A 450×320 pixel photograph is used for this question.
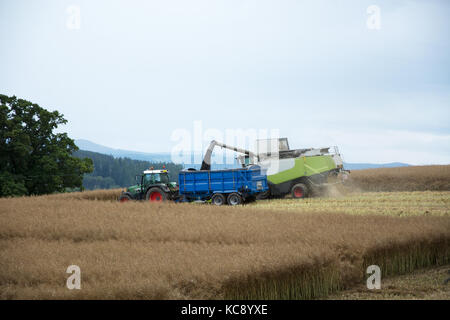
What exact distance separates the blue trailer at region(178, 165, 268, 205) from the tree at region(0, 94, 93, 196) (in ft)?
47.5

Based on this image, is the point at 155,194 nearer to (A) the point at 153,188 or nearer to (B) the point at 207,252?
(A) the point at 153,188

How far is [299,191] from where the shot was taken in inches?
890

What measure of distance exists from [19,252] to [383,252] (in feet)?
24.8

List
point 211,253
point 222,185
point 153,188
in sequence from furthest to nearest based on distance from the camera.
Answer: point 222,185 < point 153,188 < point 211,253

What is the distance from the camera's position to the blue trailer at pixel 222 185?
20906 millimetres

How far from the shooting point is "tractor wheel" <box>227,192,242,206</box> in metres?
20.6

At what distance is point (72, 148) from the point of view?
115ft

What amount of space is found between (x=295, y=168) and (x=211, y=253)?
14771mm

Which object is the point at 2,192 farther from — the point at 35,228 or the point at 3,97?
the point at 35,228

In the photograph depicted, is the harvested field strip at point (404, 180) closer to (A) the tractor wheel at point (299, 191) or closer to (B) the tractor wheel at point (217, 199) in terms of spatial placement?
(A) the tractor wheel at point (299, 191)

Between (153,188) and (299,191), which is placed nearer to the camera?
(153,188)
